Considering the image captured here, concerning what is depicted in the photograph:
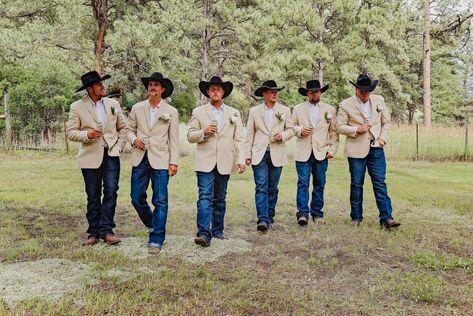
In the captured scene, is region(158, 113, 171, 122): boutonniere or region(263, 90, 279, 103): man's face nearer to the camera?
region(158, 113, 171, 122): boutonniere

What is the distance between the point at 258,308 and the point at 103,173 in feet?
8.88

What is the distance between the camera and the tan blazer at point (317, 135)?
6688mm

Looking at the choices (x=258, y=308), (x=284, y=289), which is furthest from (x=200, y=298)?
(x=284, y=289)

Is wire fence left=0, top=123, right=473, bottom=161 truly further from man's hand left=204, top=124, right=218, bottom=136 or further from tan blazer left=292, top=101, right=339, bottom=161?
man's hand left=204, top=124, right=218, bottom=136

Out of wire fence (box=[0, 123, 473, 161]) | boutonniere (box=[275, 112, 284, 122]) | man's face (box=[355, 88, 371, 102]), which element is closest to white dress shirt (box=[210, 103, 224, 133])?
boutonniere (box=[275, 112, 284, 122])

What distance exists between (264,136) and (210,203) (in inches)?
51.5

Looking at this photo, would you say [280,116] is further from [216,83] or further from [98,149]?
[98,149]

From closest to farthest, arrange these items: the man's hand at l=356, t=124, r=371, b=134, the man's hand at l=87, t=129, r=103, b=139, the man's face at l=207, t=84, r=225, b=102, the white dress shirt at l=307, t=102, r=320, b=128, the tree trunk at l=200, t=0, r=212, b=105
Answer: the man's hand at l=87, t=129, r=103, b=139, the man's face at l=207, t=84, r=225, b=102, the man's hand at l=356, t=124, r=371, b=134, the white dress shirt at l=307, t=102, r=320, b=128, the tree trunk at l=200, t=0, r=212, b=105

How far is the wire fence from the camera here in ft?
54.6

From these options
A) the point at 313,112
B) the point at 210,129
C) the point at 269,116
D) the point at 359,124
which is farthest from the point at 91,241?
the point at 359,124

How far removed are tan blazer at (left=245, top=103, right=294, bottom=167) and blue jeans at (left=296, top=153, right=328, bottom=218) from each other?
408mm

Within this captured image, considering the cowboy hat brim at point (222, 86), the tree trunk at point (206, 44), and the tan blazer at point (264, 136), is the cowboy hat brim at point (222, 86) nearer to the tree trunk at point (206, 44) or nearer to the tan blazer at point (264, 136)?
the tan blazer at point (264, 136)

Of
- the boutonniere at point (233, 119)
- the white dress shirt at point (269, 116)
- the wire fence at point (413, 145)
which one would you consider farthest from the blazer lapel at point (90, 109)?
the wire fence at point (413, 145)

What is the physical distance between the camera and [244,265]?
187 inches
